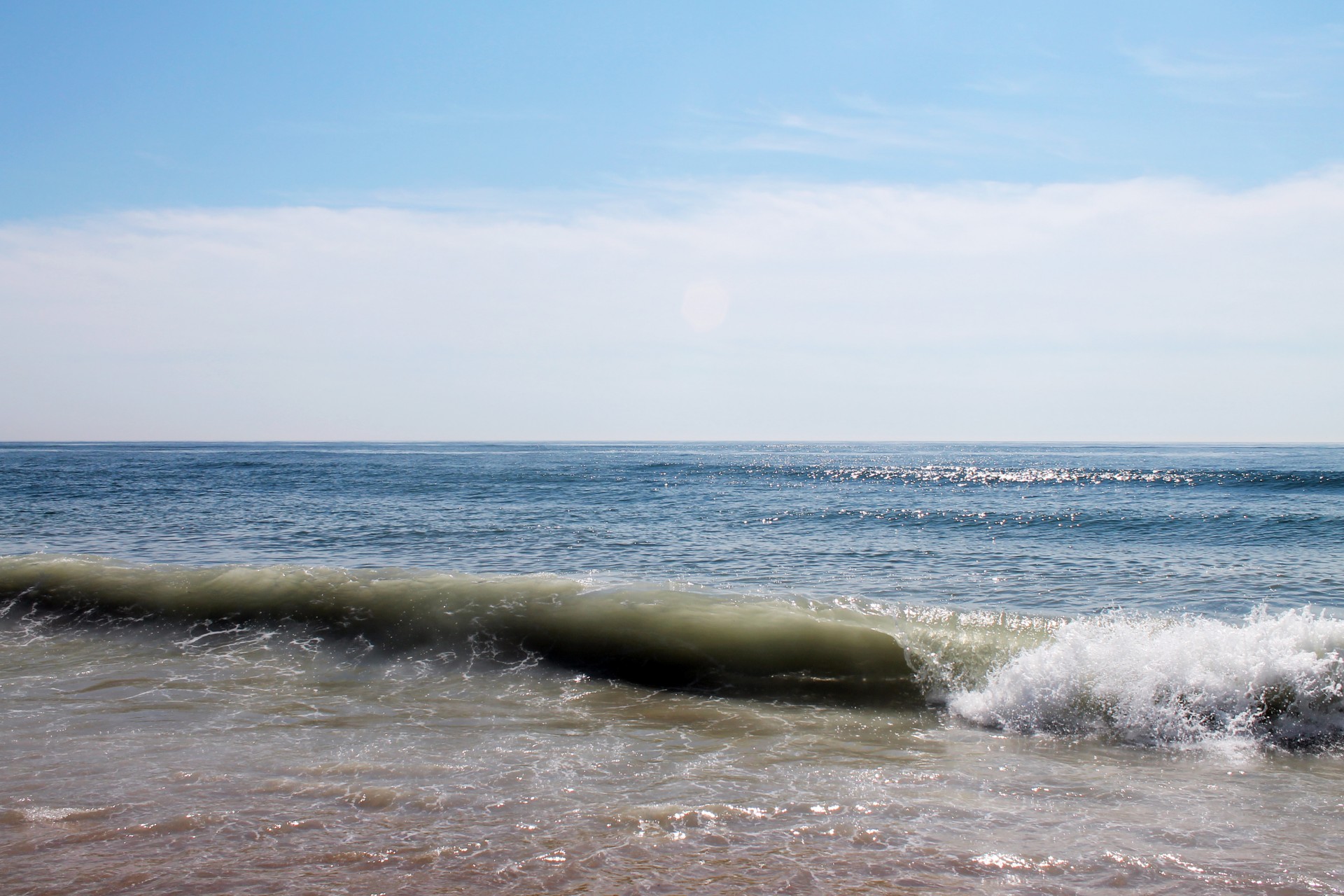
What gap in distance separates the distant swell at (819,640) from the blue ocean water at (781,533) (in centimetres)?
219

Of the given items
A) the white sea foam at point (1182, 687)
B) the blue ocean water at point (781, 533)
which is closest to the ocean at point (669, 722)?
the white sea foam at point (1182, 687)

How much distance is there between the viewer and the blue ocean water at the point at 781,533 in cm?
A: 1409

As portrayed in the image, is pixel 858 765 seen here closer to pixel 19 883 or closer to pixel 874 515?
pixel 19 883

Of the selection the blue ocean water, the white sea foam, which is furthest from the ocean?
the blue ocean water

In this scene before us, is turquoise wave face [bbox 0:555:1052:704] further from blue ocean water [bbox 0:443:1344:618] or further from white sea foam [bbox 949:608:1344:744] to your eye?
blue ocean water [bbox 0:443:1344:618]

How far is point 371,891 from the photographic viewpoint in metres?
3.93

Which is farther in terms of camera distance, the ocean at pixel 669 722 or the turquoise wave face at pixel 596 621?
the turquoise wave face at pixel 596 621

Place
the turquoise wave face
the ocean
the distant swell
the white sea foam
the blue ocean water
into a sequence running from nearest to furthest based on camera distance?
the ocean
the white sea foam
the distant swell
the turquoise wave face
the blue ocean water

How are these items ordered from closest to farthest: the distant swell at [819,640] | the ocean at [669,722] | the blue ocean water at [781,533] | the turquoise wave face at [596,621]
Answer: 1. the ocean at [669,722]
2. the distant swell at [819,640]
3. the turquoise wave face at [596,621]
4. the blue ocean water at [781,533]

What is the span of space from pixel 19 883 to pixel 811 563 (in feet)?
45.5

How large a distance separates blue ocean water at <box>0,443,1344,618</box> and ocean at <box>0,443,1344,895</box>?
0.23 metres

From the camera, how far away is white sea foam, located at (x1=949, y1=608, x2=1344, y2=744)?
6.98 m

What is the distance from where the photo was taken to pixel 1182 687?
7.33 metres

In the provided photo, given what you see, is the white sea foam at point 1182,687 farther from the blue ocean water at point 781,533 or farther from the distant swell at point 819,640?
the blue ocean water at point 781,533
